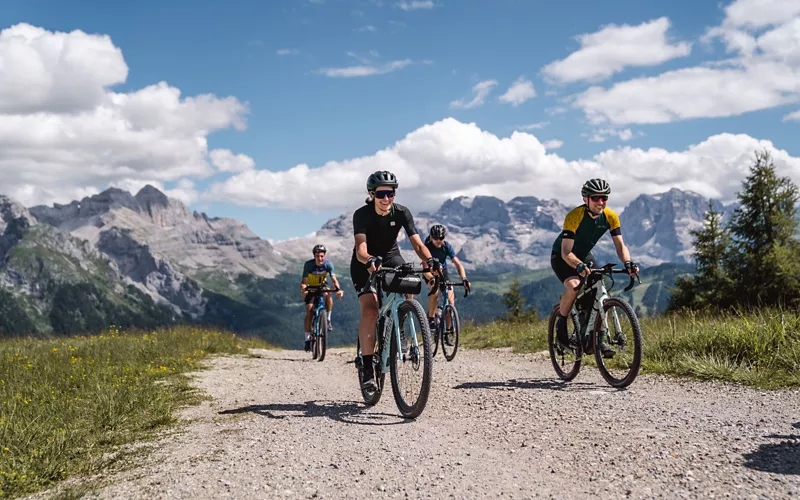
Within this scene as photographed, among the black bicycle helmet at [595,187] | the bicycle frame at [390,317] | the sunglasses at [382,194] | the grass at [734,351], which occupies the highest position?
the black bicycle helmet at [595,187]

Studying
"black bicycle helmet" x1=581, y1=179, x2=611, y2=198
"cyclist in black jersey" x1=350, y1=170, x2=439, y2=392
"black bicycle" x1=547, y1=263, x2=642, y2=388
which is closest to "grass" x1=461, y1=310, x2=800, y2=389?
"black bicycle" x1=547, y1=263, x2=642, y2=388

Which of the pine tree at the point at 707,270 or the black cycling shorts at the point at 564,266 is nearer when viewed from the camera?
the black cycling shorts at the point at 564,266

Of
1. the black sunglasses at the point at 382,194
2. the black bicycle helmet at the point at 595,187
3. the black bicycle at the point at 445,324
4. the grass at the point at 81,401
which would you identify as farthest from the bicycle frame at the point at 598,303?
the grass at the point at 81,401

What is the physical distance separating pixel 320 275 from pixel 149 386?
22.1 feet

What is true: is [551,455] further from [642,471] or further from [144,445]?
[144,445]

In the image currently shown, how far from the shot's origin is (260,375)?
36.1ft

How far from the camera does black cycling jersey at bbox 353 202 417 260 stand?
712 centimetres

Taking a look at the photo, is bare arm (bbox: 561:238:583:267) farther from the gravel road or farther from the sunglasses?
the sunglasses

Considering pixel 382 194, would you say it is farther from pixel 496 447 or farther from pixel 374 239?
pixel 496 447

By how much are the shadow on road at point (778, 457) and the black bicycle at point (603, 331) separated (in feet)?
8.55

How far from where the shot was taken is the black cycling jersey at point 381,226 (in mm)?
7125

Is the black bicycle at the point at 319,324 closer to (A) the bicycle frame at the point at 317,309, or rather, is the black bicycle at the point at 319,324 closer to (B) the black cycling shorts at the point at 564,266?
(A) the bicycle frame at the point at 317,309

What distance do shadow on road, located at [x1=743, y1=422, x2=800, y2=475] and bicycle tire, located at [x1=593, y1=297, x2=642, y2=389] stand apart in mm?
2521

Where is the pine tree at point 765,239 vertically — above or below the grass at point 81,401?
above
